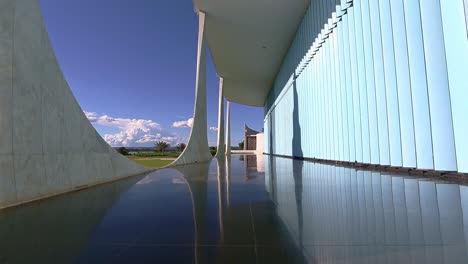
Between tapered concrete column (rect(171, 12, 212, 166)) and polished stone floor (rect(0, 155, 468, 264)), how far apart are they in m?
10.3

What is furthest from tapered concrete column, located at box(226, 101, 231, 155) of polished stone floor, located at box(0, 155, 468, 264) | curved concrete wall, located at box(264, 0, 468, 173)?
Answer: polished stone floor, located at box(0, 155, 468, 264)

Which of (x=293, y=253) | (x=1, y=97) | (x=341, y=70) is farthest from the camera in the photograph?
(x=341, y=70)

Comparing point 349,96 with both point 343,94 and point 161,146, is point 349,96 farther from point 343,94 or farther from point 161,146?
point 161,146

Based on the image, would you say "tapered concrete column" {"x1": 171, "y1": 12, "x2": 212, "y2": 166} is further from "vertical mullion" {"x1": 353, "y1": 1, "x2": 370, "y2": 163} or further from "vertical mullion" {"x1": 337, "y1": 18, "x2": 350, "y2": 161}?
"vertical mullion" {"x1": 353, "y1": 1, "x2": 370, "y2": 163}

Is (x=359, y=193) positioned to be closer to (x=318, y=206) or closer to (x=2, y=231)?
(x=318, y=206)

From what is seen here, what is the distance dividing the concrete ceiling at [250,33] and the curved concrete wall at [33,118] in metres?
11.3

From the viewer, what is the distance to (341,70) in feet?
32.2

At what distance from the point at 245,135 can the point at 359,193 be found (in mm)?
54180

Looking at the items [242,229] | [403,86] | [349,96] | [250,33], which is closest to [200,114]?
[250,33]

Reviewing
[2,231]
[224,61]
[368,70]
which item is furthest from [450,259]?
[224,61]

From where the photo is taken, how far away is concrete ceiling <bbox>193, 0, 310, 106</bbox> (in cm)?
1427

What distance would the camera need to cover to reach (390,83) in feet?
22.7

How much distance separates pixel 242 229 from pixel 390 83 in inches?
247

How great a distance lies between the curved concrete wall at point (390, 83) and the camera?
4.93m
